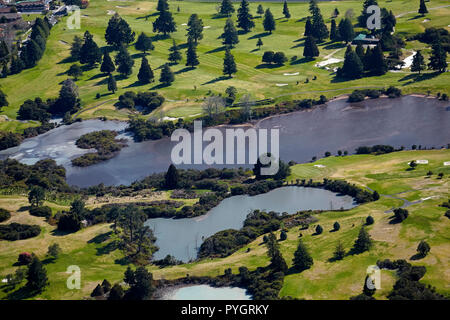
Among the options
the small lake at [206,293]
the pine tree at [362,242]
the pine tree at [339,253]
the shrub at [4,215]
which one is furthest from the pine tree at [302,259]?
the shrub at [4,215]

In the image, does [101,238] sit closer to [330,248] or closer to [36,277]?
[36,277]

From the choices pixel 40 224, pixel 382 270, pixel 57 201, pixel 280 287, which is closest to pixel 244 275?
pixel 280 287

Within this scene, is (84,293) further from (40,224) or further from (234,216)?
(234,216)

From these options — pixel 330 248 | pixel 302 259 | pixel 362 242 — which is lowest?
pixel 330 248

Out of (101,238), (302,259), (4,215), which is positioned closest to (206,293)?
(302,259)

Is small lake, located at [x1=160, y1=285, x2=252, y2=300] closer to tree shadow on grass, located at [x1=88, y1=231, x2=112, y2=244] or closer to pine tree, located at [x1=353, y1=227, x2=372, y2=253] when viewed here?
pine tree, located at [x1=353, y1=227, x2=372, y2=253]

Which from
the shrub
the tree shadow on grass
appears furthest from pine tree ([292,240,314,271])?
the shrub
